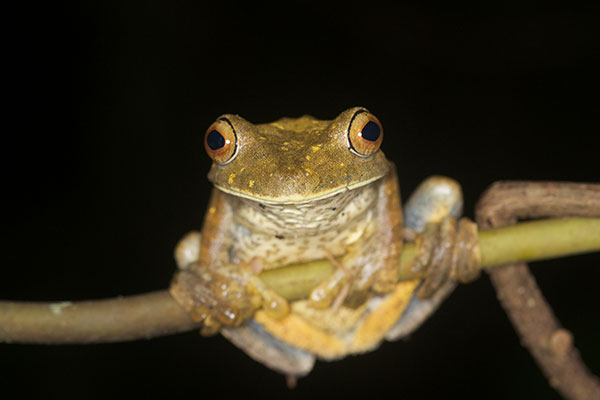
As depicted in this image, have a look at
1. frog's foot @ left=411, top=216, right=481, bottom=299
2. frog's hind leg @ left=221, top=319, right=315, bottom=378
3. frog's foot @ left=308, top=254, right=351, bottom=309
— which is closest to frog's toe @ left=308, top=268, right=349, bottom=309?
frog's foot @ left=308, top=254, right=351, bottom=309

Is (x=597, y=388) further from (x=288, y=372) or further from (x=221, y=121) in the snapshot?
(x=221, y=121)

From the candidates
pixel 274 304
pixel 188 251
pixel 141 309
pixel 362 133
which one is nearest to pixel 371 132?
pixel 362 133

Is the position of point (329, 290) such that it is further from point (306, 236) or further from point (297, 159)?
point (297, 159)

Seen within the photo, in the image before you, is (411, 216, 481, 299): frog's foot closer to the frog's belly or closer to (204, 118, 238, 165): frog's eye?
the frog's belly

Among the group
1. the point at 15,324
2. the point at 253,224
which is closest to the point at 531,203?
the point at 253,224

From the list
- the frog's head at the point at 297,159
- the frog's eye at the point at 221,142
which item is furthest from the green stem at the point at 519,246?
the frog's eye at the point at 221,142
